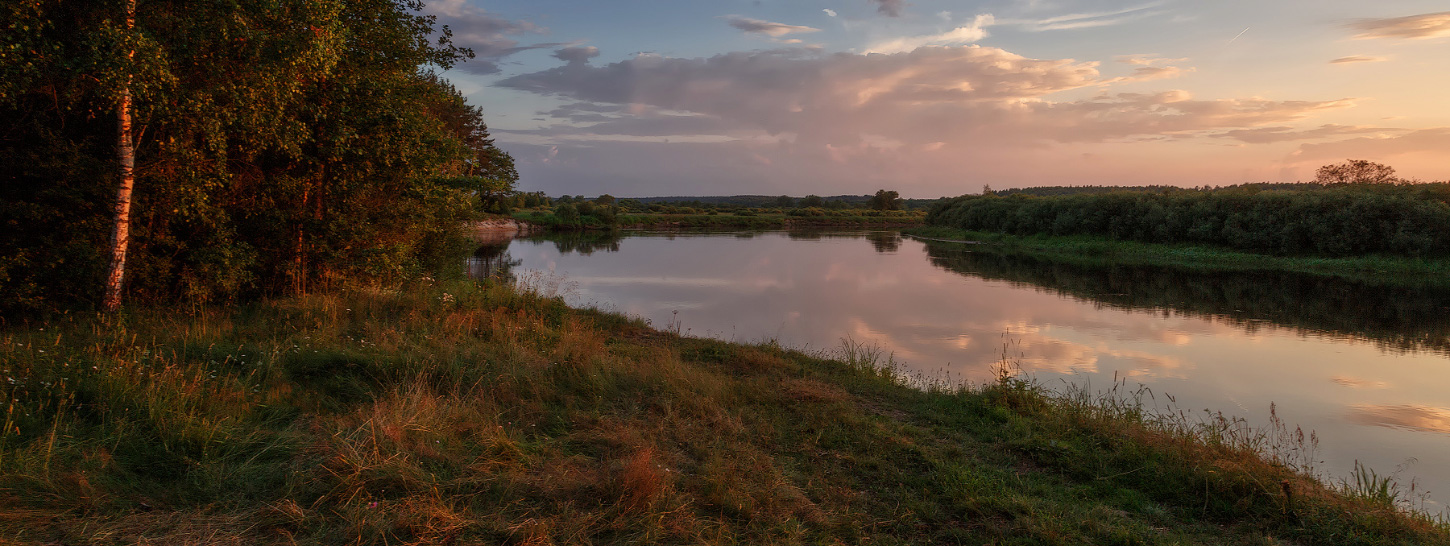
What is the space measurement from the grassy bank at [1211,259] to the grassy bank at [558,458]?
25.6 meters

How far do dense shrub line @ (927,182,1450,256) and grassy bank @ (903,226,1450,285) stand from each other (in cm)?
69

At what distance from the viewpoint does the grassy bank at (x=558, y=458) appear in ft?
11.5

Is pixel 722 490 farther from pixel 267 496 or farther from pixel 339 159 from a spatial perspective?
pixel 339 159

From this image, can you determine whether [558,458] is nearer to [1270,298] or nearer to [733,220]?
[1270,298]

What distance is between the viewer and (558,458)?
449cm

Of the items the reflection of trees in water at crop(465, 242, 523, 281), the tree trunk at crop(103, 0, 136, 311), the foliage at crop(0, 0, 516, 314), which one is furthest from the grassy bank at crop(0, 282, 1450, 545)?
the reflection of trees in water at crop(465, 242, 523, 281)

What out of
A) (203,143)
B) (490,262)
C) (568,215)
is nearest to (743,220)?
(568,215)

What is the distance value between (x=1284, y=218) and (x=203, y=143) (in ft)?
126

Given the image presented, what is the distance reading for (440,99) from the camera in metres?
12.1

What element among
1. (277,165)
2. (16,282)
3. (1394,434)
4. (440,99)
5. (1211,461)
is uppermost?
(440,99)

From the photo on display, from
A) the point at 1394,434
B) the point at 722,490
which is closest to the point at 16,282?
the point at 722,490

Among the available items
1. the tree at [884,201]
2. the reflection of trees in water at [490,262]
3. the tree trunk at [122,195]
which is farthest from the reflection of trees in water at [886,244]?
the tree at [884,201]

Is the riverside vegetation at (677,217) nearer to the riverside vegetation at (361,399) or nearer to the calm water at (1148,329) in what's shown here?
the calm water at (1148,329)

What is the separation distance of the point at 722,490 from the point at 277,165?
904 centimetres
